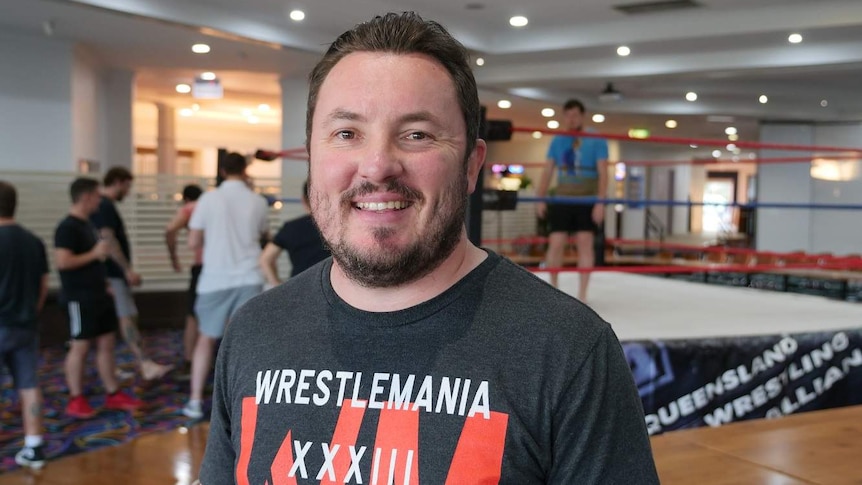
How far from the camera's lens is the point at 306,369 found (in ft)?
3.15

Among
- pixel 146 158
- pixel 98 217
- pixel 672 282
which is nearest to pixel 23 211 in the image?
pixel 98 217

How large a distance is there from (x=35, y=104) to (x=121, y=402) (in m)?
4.97

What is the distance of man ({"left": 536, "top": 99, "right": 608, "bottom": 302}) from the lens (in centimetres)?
428

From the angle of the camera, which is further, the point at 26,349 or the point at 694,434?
the point at 26,349

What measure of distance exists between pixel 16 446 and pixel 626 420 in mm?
3578

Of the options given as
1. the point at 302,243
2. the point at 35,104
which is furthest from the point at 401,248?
the point at 35,104

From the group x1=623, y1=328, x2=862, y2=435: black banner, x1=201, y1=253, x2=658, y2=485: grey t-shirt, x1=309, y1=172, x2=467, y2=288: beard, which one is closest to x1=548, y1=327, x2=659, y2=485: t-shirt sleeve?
x1=201, y1=253, x2=658, y2=485: grey t-shirt

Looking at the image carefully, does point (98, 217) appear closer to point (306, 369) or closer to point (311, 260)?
point (311, 260)

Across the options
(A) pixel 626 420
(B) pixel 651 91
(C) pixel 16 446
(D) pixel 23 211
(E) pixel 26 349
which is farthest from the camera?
(B) pixel 651 91

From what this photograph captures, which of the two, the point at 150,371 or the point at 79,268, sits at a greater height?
the point at 79,268

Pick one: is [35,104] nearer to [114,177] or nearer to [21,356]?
[114,177]

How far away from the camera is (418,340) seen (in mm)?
915

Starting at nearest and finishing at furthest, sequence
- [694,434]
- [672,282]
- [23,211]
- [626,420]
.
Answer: [626,420], [694,434], [672,282], [23,211]

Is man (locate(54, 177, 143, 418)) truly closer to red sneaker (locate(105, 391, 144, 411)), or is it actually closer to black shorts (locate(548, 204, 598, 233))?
red sneaker (locate(105, 391, 144, 411))
